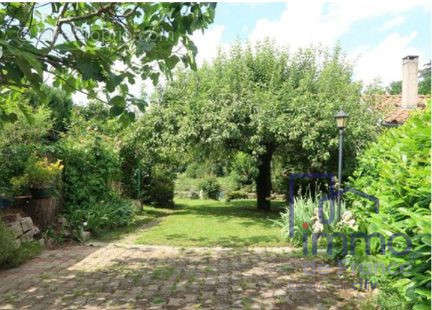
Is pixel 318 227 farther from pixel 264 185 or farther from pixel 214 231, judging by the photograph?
pixel 264 185

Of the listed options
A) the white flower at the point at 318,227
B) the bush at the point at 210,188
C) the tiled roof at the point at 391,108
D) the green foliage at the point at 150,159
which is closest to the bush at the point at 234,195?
the bush at the point at 210,188

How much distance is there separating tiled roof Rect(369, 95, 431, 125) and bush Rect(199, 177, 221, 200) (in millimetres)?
10409

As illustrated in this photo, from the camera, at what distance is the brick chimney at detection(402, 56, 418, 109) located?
62.4 feet

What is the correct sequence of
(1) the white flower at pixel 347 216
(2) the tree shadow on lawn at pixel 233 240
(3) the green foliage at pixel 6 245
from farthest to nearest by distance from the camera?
(2) the tree shadow on lawn at pixel 233 240 → (1) the white flower at pixel 347 216 → (3) the green foliage at pixel 6 245

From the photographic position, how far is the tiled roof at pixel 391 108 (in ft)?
46.1

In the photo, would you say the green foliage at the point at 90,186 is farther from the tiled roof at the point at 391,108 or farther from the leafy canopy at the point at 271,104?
the tiled roof at the point at 391,108

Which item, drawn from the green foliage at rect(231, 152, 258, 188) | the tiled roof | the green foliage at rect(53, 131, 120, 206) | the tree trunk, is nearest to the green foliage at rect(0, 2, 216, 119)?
the green foliage at rect(53, 131, 120, 206)

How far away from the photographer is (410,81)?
19.2 meters

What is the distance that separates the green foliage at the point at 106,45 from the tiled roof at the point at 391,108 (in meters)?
7.13

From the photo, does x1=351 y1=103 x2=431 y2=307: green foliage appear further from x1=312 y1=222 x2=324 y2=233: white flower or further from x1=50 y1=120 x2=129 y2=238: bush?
x1=50 y1=120 x2=129 y2=238: bush

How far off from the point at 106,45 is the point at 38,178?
16.4ft

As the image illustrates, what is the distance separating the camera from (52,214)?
31.1 ft

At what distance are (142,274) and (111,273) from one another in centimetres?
53

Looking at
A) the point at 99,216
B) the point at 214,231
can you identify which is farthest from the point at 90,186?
the point at 214,231
